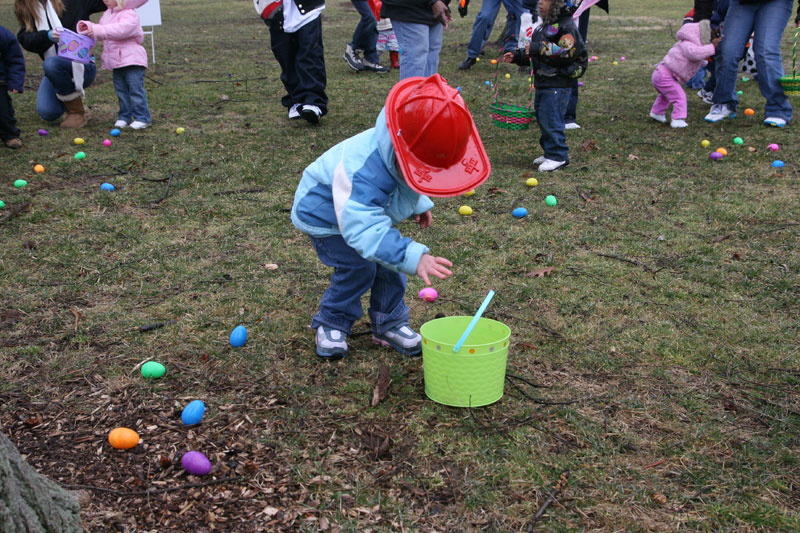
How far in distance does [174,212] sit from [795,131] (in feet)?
19.7

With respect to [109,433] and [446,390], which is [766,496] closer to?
[446,390]

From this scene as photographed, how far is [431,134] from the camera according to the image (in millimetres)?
2537

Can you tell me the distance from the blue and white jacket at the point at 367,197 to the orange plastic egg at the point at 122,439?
109cm

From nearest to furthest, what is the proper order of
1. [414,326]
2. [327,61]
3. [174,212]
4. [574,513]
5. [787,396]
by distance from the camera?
[574,513]
[787,396]
[414,326]
[174,212]
[327,61]

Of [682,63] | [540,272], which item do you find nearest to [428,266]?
[540,272]

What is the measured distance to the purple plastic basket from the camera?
6.59 metres

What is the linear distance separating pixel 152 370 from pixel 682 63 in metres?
6.24

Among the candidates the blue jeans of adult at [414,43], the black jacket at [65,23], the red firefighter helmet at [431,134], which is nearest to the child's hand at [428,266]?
the red firefighter helmet at [431,134]

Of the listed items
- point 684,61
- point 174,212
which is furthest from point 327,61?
point 174,212

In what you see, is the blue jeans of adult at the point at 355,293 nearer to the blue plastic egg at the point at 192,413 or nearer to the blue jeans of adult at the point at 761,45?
the blue plastic egg at the point at 192,413

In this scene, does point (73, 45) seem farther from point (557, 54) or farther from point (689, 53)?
point (689, 53)

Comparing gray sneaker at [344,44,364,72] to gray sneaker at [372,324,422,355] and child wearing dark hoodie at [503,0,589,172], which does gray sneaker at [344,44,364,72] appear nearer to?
child wearing dark hoodie at [503,0,589,172]

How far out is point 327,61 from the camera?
11.4 meters

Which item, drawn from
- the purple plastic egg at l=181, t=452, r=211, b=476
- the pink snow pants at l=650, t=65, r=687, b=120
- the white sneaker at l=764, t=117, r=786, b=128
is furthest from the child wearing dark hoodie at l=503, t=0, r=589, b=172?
the purple plastic egg at l=181, t=452, r=211, b=476
